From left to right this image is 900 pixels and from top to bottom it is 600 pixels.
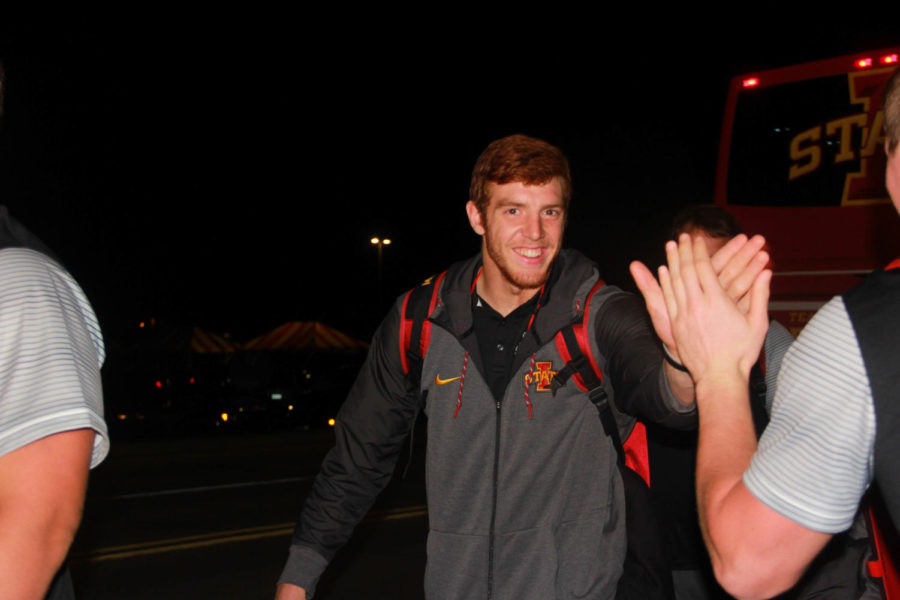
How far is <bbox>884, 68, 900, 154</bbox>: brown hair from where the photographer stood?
1.54 m

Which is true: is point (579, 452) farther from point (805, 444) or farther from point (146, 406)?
point (146, 406)

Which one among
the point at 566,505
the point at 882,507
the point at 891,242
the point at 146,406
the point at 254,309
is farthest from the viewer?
the point at 254,309

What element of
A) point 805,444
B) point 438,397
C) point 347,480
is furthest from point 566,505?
point 805,444

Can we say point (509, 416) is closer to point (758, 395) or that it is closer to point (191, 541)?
point (758, 395)

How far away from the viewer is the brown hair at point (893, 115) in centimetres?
154

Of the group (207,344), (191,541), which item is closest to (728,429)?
(191,541)

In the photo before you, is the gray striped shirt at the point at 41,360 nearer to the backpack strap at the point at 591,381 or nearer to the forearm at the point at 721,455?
the forearm at the point at 721,455

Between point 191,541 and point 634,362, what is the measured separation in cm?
748

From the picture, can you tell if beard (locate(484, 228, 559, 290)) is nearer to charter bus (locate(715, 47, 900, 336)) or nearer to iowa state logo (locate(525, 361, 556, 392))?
iowa state logo (locate(525, 361, 556, 392))

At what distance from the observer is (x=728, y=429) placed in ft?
5.49

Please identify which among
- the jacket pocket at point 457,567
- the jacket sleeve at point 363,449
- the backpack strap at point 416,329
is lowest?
the jacket pocket at point 457,567

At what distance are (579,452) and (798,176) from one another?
6.99m

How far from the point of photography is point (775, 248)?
8906mm

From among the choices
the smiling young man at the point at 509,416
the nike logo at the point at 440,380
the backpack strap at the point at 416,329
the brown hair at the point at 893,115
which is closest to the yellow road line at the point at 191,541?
the smiling young man at the point at 509,416
